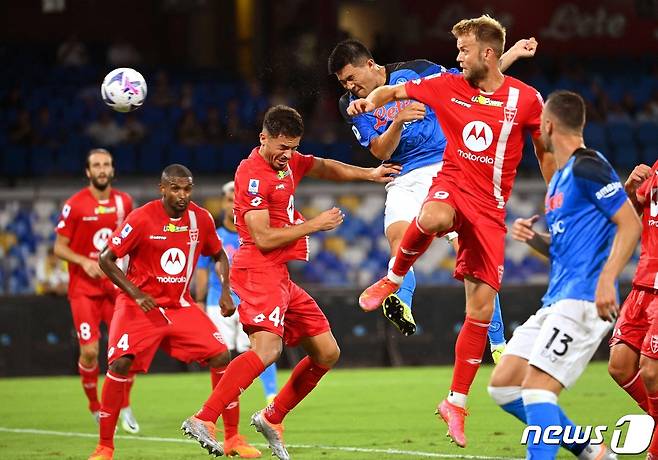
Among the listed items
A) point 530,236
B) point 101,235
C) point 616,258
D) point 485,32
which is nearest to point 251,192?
point 485,32

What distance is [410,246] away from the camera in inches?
336

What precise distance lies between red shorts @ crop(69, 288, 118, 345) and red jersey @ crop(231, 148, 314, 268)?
3.92 metres

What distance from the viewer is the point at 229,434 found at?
386 inches

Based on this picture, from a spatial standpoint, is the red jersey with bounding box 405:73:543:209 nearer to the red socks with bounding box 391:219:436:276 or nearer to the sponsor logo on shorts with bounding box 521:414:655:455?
the red socks with bounding box 391:219:436:276

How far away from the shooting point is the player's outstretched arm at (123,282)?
9727mm

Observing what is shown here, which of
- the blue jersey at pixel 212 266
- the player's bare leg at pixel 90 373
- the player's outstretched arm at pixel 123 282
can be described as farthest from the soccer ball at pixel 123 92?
the blue jersey at pixel 212 266

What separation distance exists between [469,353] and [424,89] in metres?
1.85

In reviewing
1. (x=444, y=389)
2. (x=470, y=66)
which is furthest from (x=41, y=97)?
(x=470, y=66)

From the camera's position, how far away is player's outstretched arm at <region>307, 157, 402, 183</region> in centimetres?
937

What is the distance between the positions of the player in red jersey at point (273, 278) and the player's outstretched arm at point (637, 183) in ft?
6.18

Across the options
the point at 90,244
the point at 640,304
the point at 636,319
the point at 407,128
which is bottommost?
the point at 90,244

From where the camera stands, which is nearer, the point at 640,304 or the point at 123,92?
the point at 640,304

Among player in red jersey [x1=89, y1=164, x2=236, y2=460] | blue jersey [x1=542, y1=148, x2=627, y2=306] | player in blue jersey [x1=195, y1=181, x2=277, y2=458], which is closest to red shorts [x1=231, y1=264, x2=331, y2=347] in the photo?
player in red jersey [x1=89, y1=164, x2=236, y2=460]

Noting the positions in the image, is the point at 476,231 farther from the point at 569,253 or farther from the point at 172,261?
the point at 172,261
